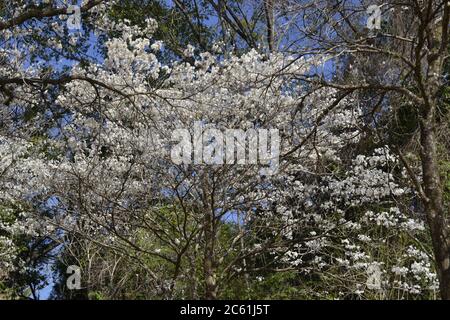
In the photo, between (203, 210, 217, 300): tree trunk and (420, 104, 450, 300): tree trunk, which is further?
(203, 210, 217, 300): tree trunk

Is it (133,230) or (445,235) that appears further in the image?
(133,230)

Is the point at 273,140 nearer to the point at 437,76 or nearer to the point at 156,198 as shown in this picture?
the point at 156,198

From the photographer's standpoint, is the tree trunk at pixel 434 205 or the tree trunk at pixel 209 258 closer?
the tree trunk at pixel 434 205

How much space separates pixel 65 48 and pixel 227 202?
5.91 m

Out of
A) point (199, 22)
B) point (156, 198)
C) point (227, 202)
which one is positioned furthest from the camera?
point (199, 22)

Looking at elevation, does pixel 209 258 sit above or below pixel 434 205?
below

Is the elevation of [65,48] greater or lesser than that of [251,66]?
greater

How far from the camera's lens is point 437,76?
216 inches

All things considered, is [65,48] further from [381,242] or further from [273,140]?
[381,242]

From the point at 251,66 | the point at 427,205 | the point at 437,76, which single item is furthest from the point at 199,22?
the point at 427,205

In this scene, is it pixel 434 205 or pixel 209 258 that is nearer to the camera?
pixel 434 205
